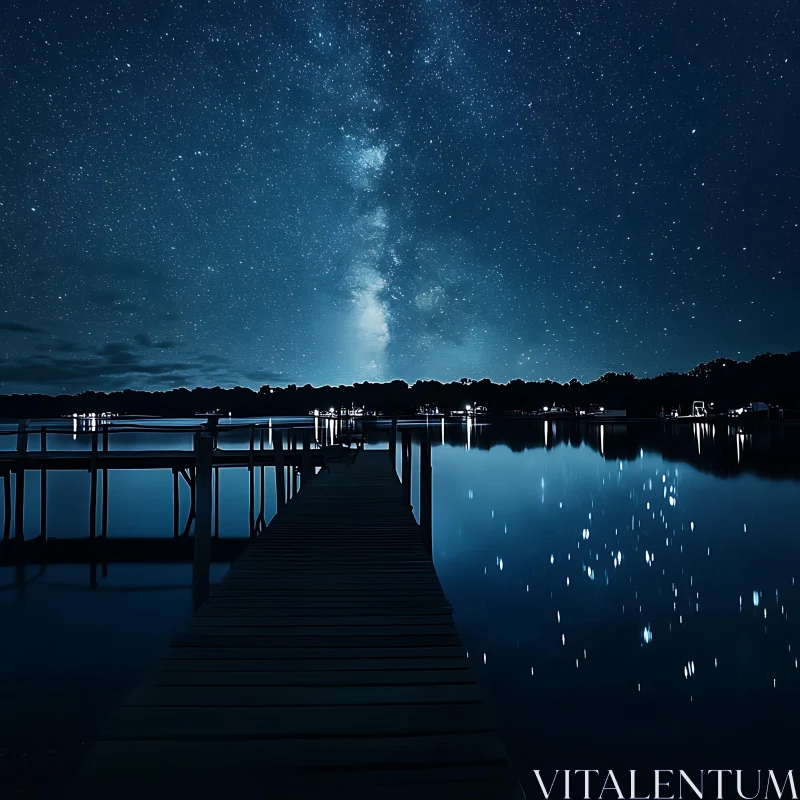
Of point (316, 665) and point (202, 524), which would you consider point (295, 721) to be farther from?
point (202, 524)

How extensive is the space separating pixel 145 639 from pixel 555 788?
22.6ft

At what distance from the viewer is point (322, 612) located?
4.15m

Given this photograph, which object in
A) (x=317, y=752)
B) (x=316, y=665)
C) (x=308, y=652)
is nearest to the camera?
(x=317, y=752)

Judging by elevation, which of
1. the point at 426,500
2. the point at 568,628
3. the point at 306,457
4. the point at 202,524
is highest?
the point at 306,457

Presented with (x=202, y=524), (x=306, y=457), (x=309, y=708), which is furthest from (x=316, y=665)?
(x=306, y=457)

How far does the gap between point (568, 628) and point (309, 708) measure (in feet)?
24.8

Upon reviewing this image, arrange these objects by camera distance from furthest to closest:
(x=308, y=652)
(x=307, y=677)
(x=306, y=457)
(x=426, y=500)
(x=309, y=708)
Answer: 1. (x=306, y=457)
2. (x=426, y=500)
3. (x=308, y=652)
4. (x=307, y=677)
5. (x=309, y=708)

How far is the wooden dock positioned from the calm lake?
9.46ft

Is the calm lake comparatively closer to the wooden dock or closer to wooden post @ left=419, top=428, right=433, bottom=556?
wooden post @ left=419, top=428, right=433, bottom=556

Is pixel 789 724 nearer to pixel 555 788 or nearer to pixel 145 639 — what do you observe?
pixel 555 788

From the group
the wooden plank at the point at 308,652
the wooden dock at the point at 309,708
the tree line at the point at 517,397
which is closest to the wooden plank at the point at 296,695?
the wooden dock at the point at 309,708

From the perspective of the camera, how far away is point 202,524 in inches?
232

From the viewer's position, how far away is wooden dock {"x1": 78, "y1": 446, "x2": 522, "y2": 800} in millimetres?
2189

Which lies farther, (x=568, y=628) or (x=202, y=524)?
(x=568, y=628)
